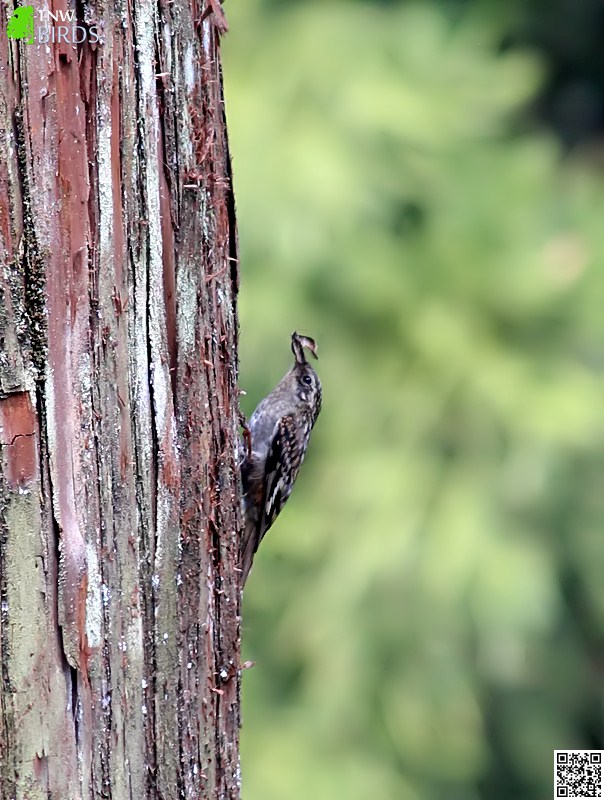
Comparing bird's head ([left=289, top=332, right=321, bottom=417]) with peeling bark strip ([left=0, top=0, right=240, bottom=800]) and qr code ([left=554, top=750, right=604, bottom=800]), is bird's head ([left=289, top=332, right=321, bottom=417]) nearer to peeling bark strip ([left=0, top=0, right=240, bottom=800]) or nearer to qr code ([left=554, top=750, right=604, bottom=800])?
peeling bark strip ([left=0, top=0, right=240, bottom=800])

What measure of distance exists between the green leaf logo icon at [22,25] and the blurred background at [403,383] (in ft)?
11.3

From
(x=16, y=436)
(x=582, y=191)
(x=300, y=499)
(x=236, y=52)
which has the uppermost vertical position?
(x=236, y=52)

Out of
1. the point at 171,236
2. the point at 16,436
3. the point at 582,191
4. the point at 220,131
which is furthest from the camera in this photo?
the point at 582,191

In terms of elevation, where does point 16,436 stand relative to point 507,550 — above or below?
below

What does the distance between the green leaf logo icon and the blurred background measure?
3.43m

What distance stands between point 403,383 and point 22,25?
3.97m

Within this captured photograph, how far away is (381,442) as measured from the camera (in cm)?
551

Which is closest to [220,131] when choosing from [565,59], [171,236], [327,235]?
[171,236]

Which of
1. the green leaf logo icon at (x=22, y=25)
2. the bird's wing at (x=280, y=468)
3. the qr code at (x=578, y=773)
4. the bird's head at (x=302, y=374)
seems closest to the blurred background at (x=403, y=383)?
the qr code at (x=578, y=773)

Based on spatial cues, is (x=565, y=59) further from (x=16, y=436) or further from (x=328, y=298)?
(x=16, y=436)

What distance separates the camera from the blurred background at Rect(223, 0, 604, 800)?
528cm

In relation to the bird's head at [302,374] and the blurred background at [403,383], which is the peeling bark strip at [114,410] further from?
the blurred background at [403,383]

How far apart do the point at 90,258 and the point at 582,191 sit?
4.72 metres

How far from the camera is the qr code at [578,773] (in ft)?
16.4
